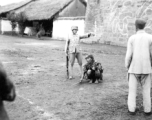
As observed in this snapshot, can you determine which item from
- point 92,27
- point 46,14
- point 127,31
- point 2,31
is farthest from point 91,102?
point 2,31

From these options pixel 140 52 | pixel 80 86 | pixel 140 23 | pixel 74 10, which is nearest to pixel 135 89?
pixel 140 52

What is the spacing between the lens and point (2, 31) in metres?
31.1

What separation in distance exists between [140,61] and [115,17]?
13.1m

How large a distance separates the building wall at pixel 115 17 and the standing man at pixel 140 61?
11215 mm

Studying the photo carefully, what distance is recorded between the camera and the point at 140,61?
4.19 meters

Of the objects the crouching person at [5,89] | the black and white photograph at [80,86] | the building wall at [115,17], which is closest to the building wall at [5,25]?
the building wall at [115,17]

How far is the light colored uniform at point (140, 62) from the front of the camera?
4.16m

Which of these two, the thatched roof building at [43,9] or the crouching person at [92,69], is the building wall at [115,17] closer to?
the thatched roof building at [43,9]

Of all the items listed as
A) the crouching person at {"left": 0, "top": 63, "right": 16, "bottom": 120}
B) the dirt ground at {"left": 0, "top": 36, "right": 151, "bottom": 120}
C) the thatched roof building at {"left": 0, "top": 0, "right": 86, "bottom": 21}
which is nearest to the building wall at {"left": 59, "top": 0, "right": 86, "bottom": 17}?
the thatched roof building at {"left": 0, "top": 0, "right": 86, "bottom": 21}

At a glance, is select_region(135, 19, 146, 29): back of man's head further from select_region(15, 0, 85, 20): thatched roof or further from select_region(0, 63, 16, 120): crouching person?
select_region(15, 0, 85, 20): thatched roof

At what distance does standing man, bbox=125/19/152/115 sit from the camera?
4160 millimetres

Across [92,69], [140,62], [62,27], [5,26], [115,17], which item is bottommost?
[92,69]

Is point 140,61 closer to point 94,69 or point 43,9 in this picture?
point 94,69

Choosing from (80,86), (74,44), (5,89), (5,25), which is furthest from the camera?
(5,25)
